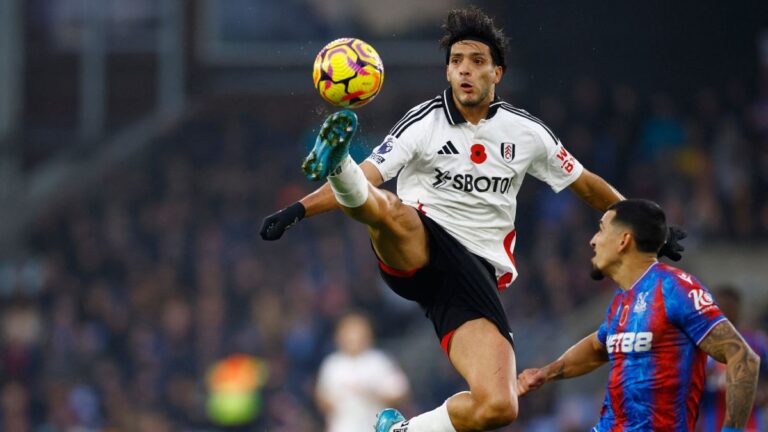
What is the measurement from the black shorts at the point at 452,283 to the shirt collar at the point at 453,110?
0.46m

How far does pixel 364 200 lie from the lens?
18.5ft

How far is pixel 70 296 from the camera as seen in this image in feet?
52.0

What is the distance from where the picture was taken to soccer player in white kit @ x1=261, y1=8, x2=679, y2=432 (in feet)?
19.5

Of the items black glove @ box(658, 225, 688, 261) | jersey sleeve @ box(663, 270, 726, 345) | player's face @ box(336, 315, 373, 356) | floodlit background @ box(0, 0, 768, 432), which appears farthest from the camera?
→ floodlit background @ box(0, 0, 768, 432)

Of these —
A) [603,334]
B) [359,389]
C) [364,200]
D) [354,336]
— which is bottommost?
[359,389]

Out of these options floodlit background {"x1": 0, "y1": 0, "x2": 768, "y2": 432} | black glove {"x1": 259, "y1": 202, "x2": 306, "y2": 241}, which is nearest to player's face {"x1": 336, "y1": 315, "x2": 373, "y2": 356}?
floodlit background {"x1": 0, "y1": 0, "x2": 768, "y2": 432}

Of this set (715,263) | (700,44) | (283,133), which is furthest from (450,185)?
(283,133)

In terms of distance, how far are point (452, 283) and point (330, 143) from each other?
3.52ft

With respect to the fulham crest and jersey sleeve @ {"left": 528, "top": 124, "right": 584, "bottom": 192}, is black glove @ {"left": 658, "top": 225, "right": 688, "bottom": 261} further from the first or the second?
the fulham crest

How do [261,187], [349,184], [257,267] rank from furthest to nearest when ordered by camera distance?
[261,187] → [257,267] → [349,184]

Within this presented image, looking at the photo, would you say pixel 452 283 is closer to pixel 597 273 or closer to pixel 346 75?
pixel 597 273

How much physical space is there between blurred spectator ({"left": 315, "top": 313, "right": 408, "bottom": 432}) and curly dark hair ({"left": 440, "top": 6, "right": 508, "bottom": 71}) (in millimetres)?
4095

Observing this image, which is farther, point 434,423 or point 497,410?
point 434,423

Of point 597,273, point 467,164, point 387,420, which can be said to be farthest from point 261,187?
point 597,273
